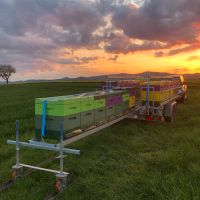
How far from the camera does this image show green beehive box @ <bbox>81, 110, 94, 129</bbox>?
615 cm

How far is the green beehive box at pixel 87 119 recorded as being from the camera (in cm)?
615

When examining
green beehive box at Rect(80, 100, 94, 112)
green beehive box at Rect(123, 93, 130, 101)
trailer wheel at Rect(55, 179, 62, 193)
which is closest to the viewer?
trailer wheel at Rect(55, 179, 62, 193)

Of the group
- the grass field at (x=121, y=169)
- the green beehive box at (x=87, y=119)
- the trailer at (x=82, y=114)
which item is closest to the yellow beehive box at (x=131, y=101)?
the trailer at (x=82, y=114)

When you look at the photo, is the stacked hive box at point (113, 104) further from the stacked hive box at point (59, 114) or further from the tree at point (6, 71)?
the tree at point (6, 71)

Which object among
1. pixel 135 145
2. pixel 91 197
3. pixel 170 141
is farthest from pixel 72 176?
pixel 170 141

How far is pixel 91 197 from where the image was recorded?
15.5ft

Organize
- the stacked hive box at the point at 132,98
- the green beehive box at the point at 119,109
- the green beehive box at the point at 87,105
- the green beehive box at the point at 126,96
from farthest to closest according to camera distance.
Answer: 1. the stacked hive box at the point at 132,98
2. the green beehive box at the point at 126,96
3. the green beehive box at the point at 119,109
4. the green beehive box at the point at 87,105

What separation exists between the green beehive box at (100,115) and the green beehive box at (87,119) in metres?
0.22

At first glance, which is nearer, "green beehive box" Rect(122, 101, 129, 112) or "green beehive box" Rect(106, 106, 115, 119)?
"green beehive box" Rect(106, 106, 115, 119)

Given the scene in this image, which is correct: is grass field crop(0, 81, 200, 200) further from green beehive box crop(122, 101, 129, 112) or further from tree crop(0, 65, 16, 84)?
tree crop(0, 65, 16, 84)

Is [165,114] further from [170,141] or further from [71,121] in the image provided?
[71,121]

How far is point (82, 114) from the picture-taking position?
6102 millimetres

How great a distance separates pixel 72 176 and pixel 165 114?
253 inches

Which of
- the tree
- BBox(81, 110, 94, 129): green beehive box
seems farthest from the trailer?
the tree
